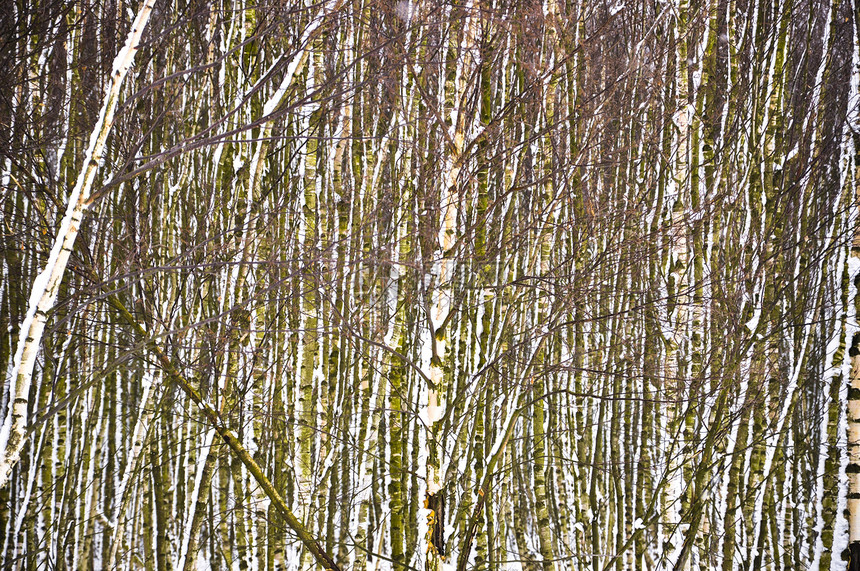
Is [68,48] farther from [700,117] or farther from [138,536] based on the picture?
[700,117]

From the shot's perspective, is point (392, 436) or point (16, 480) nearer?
point (16, 480)

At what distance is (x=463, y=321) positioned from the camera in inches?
208

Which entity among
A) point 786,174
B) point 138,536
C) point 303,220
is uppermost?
point 786,174

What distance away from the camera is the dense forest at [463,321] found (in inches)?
177

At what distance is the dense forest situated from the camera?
450 centimetres

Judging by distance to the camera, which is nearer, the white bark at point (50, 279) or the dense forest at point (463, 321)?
the white bark at point (50, 279)

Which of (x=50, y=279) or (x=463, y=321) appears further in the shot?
(x=463, y=321)

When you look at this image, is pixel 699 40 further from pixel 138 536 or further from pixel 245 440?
pixel 138 536

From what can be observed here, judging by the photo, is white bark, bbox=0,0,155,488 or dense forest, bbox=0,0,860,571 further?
dense forest, bbox=0,0,860,571

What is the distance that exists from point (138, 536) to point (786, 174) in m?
5.55

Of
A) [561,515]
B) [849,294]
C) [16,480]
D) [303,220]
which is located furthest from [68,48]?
[849,294]

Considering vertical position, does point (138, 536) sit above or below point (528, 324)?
below

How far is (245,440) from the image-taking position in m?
5.12

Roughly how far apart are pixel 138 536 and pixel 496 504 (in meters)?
2.61
